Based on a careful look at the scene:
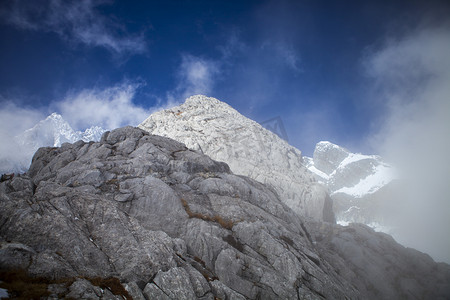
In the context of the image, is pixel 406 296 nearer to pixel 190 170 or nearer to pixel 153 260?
pixel 190 170

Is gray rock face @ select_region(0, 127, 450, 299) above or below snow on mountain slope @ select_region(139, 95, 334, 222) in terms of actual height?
below

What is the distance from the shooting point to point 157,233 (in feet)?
86.5

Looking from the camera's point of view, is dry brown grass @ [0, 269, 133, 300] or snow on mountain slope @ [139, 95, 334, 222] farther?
snow on mountain slope @ [139, 95, 334, 222]

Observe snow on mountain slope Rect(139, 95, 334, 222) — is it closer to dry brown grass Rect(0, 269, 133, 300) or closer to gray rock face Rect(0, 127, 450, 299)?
gray rock face Rect(0, 127, 450, 299)

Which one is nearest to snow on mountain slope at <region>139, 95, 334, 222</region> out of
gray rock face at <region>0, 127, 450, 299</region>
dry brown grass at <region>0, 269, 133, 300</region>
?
gray rock face at <region>0, 127, 450, 299</region>

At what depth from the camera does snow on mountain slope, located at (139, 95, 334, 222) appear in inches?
3524

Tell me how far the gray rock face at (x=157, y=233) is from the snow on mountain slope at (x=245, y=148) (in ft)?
126

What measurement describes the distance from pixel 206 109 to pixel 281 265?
326 ft

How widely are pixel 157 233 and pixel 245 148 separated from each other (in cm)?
7641

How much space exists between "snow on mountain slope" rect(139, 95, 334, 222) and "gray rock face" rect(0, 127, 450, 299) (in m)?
38.5

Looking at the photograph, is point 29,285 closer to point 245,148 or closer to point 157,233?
point 157,233

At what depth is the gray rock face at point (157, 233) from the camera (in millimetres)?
20219

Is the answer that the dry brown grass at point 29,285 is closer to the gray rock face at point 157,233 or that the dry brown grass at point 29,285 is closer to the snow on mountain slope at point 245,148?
the gray rock face at point 157,233

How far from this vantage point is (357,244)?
5794 centimetres
